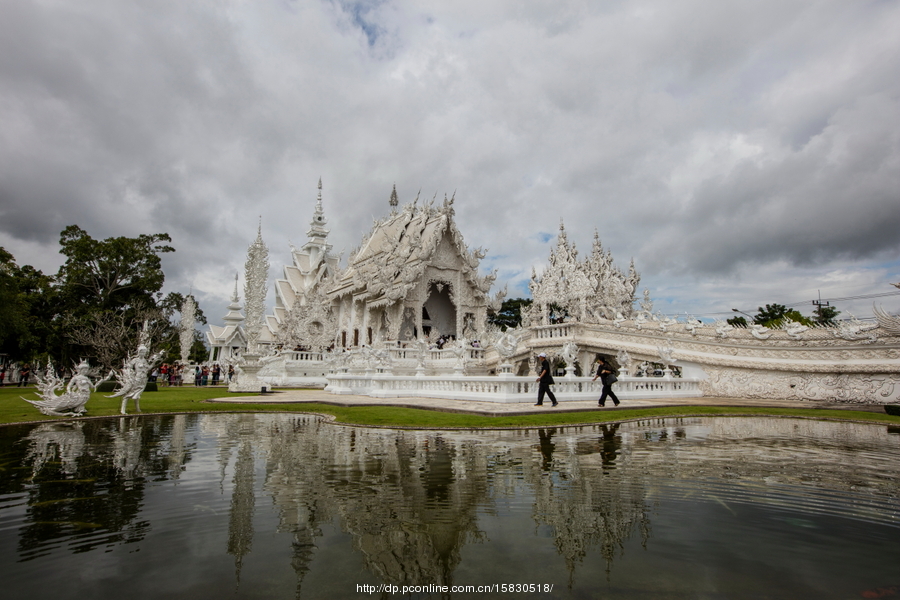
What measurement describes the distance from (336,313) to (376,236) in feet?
20.1

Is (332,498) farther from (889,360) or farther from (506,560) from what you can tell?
(889,360)

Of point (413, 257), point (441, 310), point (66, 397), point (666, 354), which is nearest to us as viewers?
point (66, 397)

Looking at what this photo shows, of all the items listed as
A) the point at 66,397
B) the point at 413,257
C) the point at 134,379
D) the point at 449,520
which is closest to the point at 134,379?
the point at 134,379

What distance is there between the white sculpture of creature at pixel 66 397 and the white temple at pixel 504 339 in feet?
24.6

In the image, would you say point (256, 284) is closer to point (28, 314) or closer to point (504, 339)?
point (504, 339)

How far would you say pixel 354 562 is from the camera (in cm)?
294

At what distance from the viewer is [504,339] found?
43.8 ft

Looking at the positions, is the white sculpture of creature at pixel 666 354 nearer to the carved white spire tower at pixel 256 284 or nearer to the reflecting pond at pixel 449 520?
the reflecting pond at pixel 449 520

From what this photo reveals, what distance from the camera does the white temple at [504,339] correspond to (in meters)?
15.1

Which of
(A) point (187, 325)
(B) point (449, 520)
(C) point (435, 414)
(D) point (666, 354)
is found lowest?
(B) point (449, 520)

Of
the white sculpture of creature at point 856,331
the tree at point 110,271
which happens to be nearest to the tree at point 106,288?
the tree at point 110,271

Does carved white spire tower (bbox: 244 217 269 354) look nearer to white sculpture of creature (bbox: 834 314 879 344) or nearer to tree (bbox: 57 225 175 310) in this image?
tree (bbox: 57 225 175 310)

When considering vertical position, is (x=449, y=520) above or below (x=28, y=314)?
below

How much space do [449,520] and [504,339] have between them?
984cm
